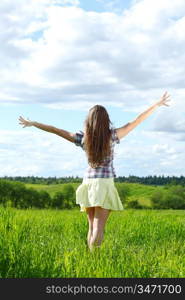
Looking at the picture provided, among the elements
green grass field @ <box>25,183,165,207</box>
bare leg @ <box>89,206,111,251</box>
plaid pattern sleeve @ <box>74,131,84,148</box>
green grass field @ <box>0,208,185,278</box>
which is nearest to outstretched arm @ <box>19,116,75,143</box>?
plaid pattern sleeve @ <box>74,131,84,148</box>

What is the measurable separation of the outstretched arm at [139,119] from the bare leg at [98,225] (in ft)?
3.56

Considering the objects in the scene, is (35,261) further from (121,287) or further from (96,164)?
(96,164)

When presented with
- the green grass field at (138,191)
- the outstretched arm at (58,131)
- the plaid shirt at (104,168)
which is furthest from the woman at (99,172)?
the green grass field at (138,191)

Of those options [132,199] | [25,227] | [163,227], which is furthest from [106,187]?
[132,199]

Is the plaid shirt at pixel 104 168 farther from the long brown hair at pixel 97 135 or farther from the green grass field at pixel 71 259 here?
the green grass field at pixel 71 259

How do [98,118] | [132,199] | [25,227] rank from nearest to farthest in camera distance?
[98,118] < [25,227] < [132,199]

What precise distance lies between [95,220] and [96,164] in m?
0.79

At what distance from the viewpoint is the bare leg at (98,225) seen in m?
7.52

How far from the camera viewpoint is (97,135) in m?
7.51

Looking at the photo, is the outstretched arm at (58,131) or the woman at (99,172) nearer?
the woman at (99,172)

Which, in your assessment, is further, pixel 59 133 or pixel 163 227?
pixel 163 227

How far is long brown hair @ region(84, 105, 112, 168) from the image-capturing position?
24.6ft

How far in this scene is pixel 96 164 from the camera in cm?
754

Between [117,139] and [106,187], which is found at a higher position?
[117,139]
